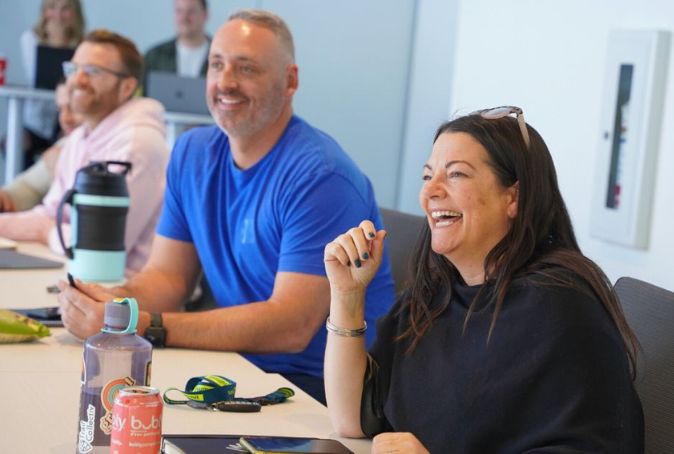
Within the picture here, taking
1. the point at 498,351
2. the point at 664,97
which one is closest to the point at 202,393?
the point at 498,351

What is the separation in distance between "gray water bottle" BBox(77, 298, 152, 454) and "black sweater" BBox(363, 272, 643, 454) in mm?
474

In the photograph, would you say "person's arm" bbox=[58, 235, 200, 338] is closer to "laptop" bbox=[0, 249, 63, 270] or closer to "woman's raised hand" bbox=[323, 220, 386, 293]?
"laptop" bbox=[0, 249, 63, 270]

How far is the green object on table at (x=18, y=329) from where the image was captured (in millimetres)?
2100

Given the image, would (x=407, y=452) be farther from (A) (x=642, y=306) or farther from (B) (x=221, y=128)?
(B) (x=221, y=128)

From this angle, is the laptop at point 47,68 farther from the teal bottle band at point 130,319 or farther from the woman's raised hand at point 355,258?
the teal bottle band at point 130,319

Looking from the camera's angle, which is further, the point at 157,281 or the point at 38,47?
the point at 38,47

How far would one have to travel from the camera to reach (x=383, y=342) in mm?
1822

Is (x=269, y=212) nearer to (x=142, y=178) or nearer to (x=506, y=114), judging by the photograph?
(x=506, y=114)

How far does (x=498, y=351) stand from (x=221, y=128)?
1.28 metres

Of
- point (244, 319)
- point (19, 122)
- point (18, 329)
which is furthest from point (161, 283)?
point (19, 122)

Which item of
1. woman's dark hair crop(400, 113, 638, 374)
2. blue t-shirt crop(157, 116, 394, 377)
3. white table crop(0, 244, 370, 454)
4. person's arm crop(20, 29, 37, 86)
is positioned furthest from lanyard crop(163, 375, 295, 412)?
person's arm crop(20, 29, 37, 86)

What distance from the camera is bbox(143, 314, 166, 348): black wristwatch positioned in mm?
2162

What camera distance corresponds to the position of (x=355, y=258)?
5.76 feet

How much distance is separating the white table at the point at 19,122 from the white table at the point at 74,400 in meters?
3.92
